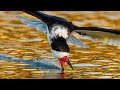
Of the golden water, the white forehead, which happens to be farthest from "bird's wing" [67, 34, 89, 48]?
the white forehead

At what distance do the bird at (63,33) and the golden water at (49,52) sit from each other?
243 mm

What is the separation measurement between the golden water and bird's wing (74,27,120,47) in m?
0.23

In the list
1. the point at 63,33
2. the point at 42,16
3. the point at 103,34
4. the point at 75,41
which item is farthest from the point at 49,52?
the point at 103,34

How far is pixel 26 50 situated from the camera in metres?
9.30

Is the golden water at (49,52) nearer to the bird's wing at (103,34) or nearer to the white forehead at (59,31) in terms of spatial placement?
the bird's wing at (103,34)

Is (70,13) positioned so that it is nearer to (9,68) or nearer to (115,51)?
(115,51)

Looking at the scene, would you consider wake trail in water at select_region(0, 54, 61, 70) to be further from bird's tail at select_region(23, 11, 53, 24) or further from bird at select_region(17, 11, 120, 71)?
bird's tail at select_region(23, 11, 53, 24)

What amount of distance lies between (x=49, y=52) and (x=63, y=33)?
0.83 metres

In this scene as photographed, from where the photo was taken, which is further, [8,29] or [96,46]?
[8,29]

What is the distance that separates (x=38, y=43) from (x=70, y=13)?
2.25m

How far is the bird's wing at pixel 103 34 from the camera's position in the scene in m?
8.60

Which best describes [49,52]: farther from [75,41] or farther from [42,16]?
[42,16]
